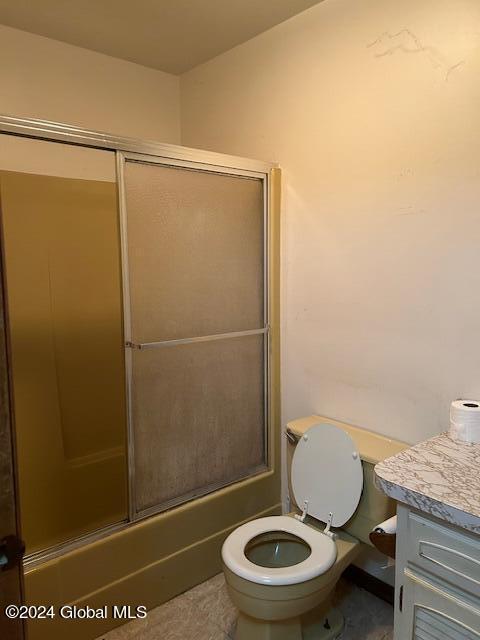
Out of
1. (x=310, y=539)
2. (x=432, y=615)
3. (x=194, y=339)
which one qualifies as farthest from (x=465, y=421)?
(x=194, y=339)

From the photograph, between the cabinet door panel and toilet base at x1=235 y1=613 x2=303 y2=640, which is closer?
the cabinet door panel

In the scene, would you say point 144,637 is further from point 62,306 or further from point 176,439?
point 62,306

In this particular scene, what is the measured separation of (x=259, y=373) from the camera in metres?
2.35

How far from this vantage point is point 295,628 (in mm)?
1638

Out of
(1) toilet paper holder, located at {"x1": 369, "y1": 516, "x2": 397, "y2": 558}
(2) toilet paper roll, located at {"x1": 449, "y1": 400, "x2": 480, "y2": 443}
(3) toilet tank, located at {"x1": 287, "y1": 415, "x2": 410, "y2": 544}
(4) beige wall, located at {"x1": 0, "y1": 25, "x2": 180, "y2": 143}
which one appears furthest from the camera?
(4) beige wall, located at {"x1": 0, "y1": 25, "x2": 180, "y2": 143}

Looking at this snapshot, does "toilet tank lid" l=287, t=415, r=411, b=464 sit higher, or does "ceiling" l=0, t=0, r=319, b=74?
"ceiling" l=0, t=0, r=319, b=74

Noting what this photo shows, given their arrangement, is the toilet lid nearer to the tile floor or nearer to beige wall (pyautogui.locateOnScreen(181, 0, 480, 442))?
beige wall (pyautogui.locateOnScreen(181, 0, 480, 442))

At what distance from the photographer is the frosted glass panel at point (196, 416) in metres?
1.96

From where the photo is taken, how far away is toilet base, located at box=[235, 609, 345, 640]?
1.59 metres

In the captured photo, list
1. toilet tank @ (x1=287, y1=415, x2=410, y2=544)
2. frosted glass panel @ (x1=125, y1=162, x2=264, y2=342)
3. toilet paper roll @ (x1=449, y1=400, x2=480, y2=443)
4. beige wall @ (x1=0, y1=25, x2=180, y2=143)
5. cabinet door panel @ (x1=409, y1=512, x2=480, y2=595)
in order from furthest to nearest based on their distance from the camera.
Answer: beige wall @ (x1=0, y1=25, x2=180, y2=143), frosted glass panel @ (x1=125, y1=162, x2=264, y2=342), toilet tank @ (x1=287, y1=415, x2=410, y2=544), toilet paper roll @ (x1=449, y1=400, x2=480, y2=443), cabinet door panel @ (x1=409, y1=512, x2=480, y2=595)

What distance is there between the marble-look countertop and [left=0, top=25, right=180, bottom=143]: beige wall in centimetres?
226

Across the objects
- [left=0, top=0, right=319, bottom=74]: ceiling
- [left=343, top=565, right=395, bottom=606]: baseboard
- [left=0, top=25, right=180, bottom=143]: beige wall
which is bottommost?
[left=343, top=565, right=395, bottom=606]: baseboard

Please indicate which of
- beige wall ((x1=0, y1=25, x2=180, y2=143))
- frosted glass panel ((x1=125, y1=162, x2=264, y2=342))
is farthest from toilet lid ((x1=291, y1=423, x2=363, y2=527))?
beige wall ((x1=0, y1=25, x2=180, y2=143))

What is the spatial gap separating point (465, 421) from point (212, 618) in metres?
1.29
